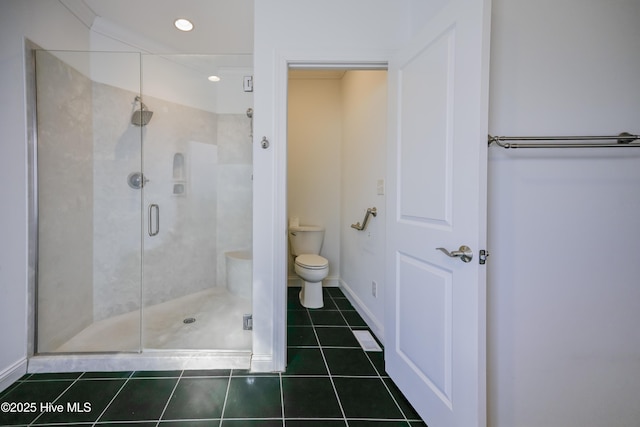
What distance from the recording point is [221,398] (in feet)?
4.58

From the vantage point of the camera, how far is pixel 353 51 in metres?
1.57

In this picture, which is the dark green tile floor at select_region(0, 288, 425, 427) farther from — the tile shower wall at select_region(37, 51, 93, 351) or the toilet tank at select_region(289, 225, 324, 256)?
the toilet tank at select_region(289, 225, 324, 256)

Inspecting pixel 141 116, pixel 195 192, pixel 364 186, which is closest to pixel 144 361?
pixel 195 192

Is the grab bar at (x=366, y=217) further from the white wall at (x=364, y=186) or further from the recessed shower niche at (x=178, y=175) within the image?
the recessed shower niche at (x=178, y=175)

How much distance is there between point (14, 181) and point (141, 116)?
2.93 ft

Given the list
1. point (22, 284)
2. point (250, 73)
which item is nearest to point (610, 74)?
point (250, 73)

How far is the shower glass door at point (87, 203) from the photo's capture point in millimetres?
1675

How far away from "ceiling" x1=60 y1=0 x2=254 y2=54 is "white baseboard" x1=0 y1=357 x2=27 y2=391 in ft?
7.74

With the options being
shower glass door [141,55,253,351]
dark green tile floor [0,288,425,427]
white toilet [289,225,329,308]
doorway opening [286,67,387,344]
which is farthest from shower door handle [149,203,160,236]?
doorway opening [286,67,387,344]

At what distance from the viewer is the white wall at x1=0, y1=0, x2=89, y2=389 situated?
147 centimetres

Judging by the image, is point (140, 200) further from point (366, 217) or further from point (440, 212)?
point (440, 212)

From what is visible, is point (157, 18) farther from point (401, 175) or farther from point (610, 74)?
point (610, 74)

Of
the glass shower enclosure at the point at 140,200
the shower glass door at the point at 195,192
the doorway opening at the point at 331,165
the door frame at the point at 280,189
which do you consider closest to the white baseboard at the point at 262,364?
the door frame at the point at 280,189

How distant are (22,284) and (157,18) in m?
2.06
